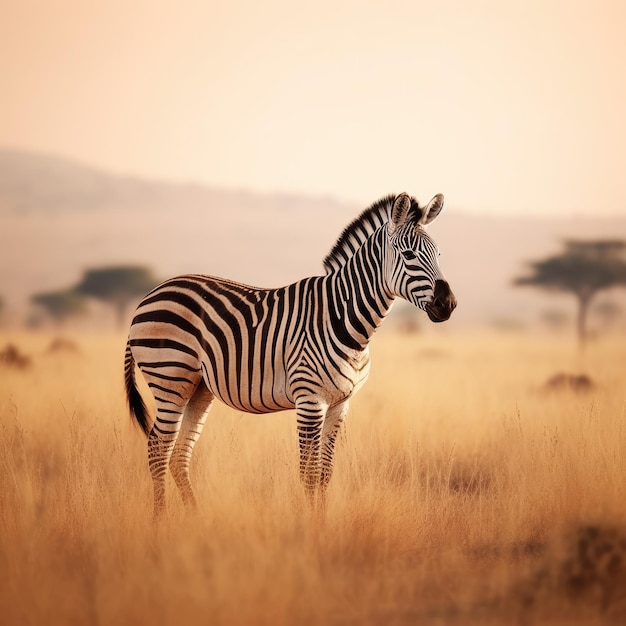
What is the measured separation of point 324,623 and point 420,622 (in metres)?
0.58

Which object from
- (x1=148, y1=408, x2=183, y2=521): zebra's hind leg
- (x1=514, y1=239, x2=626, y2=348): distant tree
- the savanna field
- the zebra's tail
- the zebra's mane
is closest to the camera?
the savanna field

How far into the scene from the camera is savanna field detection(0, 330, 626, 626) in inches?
195

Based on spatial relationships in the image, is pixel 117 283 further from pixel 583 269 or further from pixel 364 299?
pixel 364 299

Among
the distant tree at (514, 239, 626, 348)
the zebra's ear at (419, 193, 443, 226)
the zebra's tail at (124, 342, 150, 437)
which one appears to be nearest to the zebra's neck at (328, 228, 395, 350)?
the zebra's ear at (419, 193, 443, 226)

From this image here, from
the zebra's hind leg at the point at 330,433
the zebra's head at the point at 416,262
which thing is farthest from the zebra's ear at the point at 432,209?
the zebra's hind leg at the point at 330,433

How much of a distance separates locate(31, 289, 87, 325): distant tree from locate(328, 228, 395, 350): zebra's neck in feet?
132

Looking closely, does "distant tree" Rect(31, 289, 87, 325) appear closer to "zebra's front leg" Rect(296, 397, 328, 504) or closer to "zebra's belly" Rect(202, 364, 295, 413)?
"zebra's belly" Rect(202, 364, 295, 413)

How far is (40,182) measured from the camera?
383 ft

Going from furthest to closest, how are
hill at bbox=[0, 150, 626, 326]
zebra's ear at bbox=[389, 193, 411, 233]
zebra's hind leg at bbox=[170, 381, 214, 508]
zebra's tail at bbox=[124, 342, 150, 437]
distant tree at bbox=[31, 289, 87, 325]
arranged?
hill at bbox=[0, 150, 626, 326], distant tree at bbox=[31, 289, 87, 325], zebra's tail at bbox=[124, 342, 150, 437], zebra's hind leg at bbox=[170, 381, 214, 508], zebra's ear at bbox=[389, 193, 411, 233]

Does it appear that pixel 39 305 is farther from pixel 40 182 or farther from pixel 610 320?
pixel 40 182

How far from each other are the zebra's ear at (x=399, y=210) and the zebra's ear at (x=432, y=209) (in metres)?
0.17

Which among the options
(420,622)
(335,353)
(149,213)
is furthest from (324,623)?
(149,213)

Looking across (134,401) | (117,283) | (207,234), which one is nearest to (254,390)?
(134,401)

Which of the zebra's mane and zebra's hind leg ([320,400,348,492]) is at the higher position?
the zebra's mane
